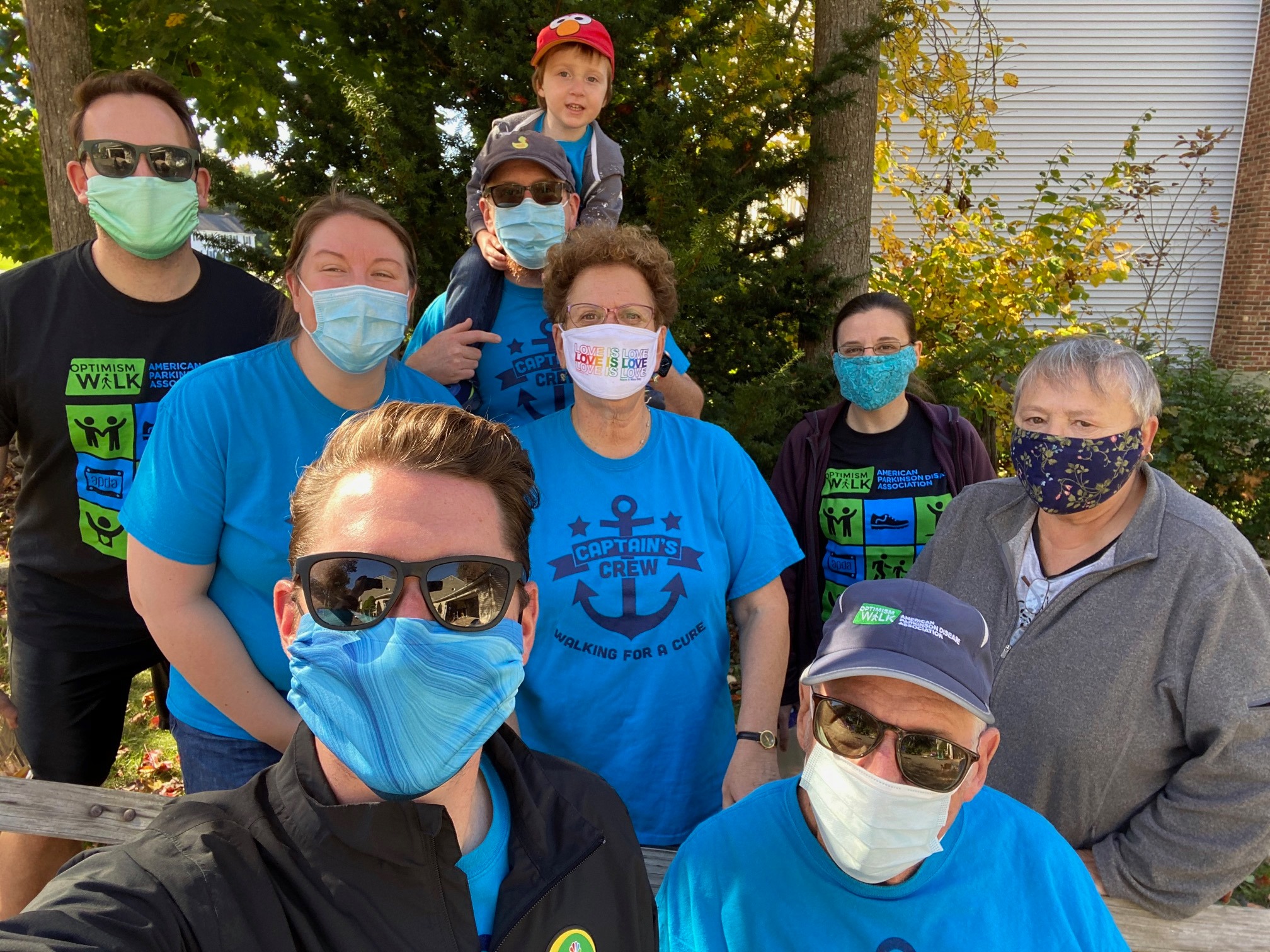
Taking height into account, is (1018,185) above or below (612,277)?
above

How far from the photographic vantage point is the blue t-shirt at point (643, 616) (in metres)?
2.34

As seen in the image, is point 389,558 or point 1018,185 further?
point 1018,185

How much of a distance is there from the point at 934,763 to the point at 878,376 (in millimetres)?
2123

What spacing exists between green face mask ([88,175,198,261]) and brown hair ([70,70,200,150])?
216 mm

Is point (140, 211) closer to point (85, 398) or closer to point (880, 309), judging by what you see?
point (85, 398)

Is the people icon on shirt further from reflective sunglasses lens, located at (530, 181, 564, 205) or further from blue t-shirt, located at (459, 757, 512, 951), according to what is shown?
blue t-shirt, located at (459, 757, 512, 951)

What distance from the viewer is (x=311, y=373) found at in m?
2.37

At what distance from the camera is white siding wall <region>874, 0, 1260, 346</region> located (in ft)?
48.2

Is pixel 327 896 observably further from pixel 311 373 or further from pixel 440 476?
pixel 311 373

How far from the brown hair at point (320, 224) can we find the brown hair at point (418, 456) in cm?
103

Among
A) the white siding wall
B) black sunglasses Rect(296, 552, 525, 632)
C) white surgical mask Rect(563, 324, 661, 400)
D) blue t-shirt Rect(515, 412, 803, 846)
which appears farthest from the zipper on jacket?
the white siding wall

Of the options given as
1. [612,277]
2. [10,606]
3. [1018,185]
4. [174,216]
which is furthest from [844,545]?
[1018,185]

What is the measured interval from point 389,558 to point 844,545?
2356 mm

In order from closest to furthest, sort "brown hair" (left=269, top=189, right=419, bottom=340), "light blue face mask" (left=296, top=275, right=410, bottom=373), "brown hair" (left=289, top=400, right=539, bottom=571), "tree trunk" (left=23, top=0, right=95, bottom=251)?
"brown hair" (left=289, top=400, right=539, bottom=571) → "light blue face mask" (left=296, top=275, right=410, bottom=373) → "brown hair" (left=269, top=189, right=419, bottom=340) → "tree trunk" (left=23, top=0, right=95, bottom=251)
